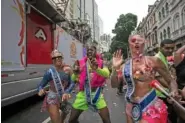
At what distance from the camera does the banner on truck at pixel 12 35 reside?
6.11 meters

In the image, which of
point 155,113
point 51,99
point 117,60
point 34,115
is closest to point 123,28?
point 34,115

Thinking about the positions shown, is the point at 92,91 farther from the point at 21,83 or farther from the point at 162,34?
the point at 162,34

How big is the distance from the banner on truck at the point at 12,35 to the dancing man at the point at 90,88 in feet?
5.71

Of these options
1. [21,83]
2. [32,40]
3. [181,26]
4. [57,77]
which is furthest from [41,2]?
[181,26]

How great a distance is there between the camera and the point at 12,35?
6473 millimetres

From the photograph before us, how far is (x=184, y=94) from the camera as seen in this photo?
12.3ft

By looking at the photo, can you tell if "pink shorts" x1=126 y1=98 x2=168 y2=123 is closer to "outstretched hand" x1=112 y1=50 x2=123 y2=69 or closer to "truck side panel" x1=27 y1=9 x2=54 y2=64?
"outstretched hand" x1=112 y1=50 x2=123 y2=69

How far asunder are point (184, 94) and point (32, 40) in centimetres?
552

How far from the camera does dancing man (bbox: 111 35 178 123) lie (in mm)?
3434

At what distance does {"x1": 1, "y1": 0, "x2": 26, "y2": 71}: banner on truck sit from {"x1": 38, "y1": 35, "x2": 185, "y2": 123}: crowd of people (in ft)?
5.02

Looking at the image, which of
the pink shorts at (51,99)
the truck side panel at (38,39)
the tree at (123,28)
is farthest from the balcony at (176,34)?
the tree at (123,28)

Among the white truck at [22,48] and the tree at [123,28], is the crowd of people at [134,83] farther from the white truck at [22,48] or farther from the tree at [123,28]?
the tree at [123,28]

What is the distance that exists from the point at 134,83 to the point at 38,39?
19.4 ft

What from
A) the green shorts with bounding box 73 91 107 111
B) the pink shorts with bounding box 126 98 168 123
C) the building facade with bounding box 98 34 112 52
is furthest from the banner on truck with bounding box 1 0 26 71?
the building facade with bounding box 98 34 112 52
